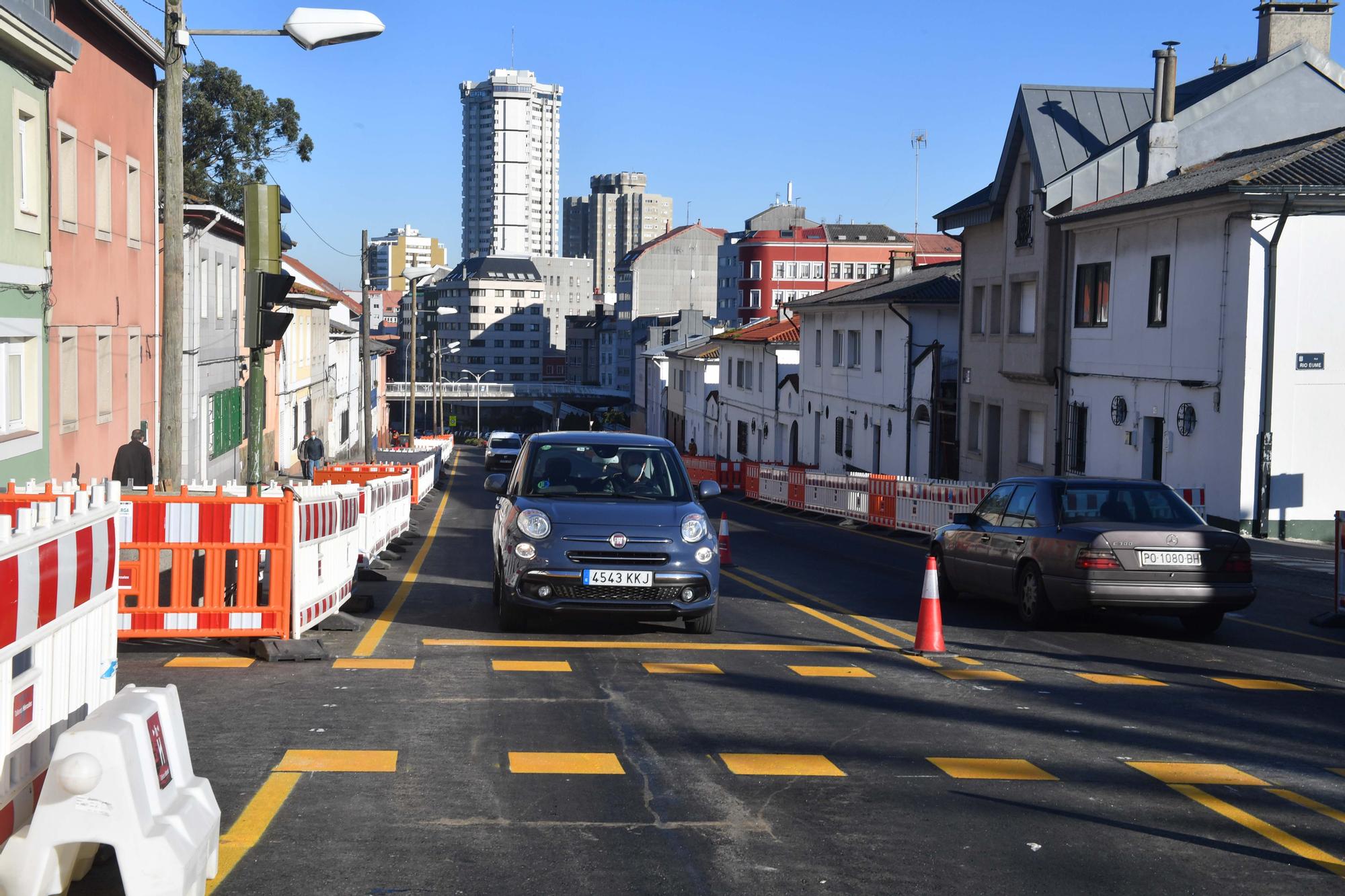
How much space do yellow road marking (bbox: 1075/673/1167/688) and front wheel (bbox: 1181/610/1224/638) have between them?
2.51 m

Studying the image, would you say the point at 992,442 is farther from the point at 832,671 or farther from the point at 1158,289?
the point at 832,671

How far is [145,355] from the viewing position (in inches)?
1052

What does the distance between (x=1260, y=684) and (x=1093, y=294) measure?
22933 mm

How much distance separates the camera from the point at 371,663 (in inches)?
400

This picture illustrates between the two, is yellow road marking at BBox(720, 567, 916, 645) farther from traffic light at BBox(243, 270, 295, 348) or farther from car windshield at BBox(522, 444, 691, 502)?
traffic light at BBox(243, 270, 295, 348)

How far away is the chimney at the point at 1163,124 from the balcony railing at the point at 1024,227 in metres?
3.14

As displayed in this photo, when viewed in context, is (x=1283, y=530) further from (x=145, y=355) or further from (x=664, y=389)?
(x=664, y=389)

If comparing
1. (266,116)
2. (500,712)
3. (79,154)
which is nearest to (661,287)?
(266,116)

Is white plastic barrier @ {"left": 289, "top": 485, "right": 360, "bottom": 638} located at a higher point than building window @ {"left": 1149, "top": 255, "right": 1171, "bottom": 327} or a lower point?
lower

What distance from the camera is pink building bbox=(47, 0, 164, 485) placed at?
20.9 metres

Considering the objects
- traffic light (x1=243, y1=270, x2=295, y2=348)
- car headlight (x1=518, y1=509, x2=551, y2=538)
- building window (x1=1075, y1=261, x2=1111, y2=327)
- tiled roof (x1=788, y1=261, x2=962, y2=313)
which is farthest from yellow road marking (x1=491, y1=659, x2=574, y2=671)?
tiled roof (x1=788, y1=261, x2=962, y2=313)

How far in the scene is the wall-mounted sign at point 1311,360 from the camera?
81.4ft

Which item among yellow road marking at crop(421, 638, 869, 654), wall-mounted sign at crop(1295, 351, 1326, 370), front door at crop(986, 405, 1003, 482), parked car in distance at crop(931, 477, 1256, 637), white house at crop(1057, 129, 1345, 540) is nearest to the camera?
yellow road marking at crop(421, 638, 869, 654)

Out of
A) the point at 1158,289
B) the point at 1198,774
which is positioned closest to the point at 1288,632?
the point at 1198,774
